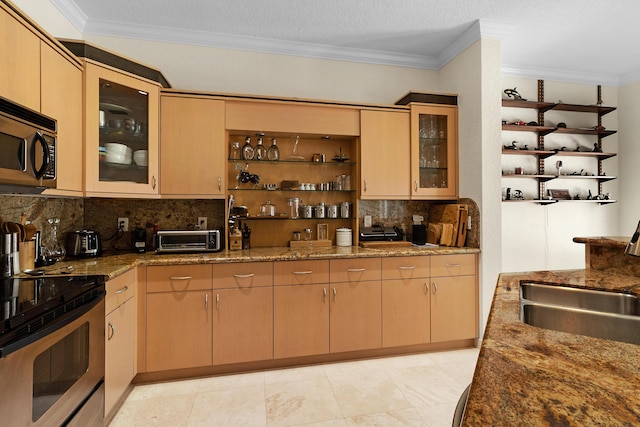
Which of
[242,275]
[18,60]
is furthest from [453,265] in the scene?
[18,60]

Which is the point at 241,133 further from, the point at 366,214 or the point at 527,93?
the point at 527,93

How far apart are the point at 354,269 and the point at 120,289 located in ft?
5.52

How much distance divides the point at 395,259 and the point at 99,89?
262 cm

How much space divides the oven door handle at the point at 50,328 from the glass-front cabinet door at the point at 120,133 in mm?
1017

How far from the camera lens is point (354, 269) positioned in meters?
2.63

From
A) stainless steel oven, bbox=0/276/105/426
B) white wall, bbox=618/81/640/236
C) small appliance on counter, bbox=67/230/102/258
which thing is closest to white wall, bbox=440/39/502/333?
white wall, bbox=618/81/640/236

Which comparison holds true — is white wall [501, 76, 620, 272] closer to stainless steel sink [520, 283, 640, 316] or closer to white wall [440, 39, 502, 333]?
white wall [440, 39, 502, 333]

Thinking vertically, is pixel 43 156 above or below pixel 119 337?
above

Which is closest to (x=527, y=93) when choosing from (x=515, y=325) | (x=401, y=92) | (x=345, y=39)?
(x=401, y=92)

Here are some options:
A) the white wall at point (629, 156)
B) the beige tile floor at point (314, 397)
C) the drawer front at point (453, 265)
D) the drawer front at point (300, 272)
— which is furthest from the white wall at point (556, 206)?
the drawer front at point (300, 272)

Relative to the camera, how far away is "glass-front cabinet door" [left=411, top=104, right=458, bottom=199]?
3100 mm

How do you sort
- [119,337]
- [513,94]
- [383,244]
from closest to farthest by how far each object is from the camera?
[119,337]
[383,244]
[513,94]

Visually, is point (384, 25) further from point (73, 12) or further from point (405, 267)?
point (73, 12)

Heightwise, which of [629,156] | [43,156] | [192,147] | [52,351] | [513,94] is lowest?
[52,351]
